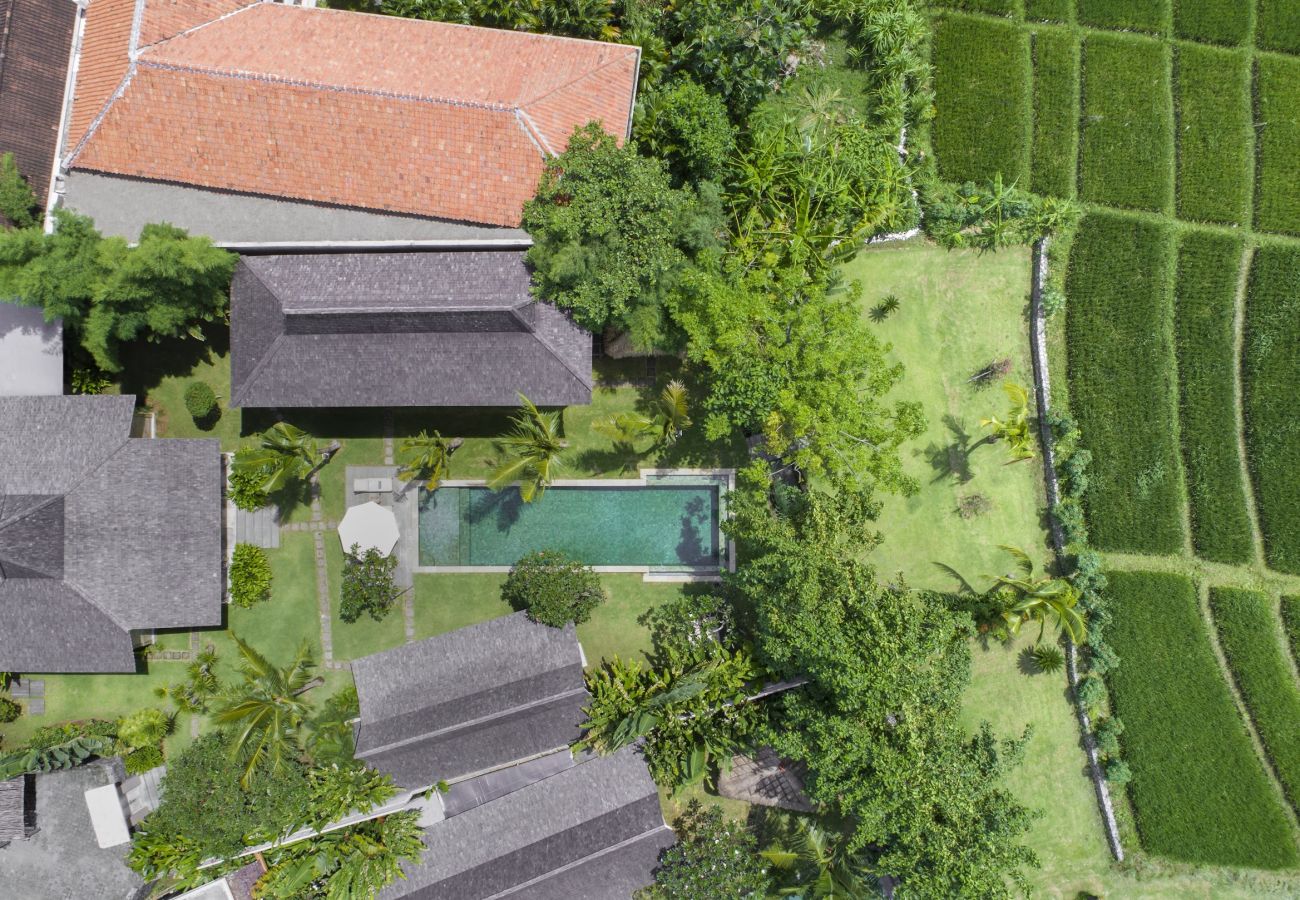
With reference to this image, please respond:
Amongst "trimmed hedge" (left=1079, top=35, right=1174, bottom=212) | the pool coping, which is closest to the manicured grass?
"trimmed hedge" (left=1079, top=35, right=1174, bottom=212)

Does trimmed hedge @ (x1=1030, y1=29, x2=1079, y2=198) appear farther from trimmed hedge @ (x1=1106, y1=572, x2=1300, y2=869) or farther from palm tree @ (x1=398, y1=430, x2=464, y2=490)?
palm tree @ (x1=398, y1=430, x2=464, y2=490)

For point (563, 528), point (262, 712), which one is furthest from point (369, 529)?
point (563, 528)

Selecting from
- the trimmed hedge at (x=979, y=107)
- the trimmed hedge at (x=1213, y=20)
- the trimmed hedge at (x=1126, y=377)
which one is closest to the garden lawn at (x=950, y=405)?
the trimmed hedge at (x=1126, y=377)

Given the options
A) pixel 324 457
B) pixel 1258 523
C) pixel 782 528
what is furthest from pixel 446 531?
pixel 1258 523

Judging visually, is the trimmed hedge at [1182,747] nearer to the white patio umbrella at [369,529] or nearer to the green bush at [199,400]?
the white patio umbrella at [369,529]

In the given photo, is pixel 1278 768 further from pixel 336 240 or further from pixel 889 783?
pixel 336 240

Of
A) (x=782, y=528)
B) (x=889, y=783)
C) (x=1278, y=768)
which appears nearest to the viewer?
(x=889, y=783)
